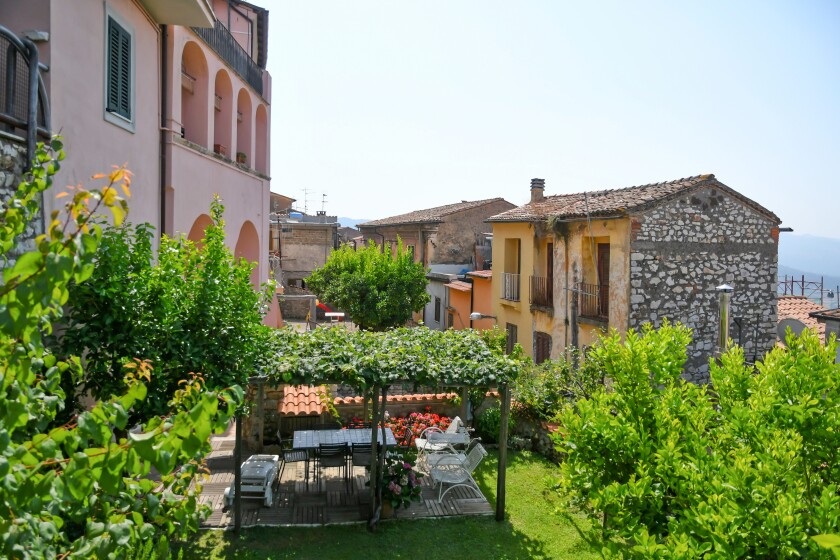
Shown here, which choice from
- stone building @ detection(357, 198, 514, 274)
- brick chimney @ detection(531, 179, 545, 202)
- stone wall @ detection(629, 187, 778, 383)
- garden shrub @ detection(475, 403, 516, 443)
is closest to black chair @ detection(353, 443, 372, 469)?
garden shrub @ detection(475, 403, 516, 443)

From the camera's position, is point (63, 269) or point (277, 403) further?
point (277, 403)

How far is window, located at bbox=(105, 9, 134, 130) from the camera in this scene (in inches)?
315

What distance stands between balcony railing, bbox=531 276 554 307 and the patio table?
955 cm

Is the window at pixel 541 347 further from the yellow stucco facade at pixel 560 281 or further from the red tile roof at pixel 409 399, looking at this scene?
the red tile roof at pixel 409 399

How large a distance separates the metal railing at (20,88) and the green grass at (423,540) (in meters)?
5.84

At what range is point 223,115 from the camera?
14.1 m

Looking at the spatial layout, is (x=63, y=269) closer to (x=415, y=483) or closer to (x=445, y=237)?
(x=415, y=483)

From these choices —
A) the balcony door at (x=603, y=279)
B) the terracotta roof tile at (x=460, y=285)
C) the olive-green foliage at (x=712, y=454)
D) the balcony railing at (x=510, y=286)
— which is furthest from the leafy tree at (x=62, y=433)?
the terracotta roof tile at (x=460, y=285)

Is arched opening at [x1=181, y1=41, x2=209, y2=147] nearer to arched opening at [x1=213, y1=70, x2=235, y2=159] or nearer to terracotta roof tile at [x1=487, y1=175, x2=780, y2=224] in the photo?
arched opening at [x1=213, y1=70, x2=235, y2=159]

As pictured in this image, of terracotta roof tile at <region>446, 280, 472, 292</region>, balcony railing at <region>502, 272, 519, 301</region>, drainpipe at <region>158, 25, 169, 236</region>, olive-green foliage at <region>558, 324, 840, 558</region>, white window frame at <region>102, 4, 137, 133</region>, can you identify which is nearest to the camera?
olive-green foliage at <region>558, 324, 840, 558</region>

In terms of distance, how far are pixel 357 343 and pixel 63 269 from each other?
27.0 feet

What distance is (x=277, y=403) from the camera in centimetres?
1320

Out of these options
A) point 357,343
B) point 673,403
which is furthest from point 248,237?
point 673,403

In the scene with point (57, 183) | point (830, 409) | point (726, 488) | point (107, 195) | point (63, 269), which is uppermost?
point (57, 183)
